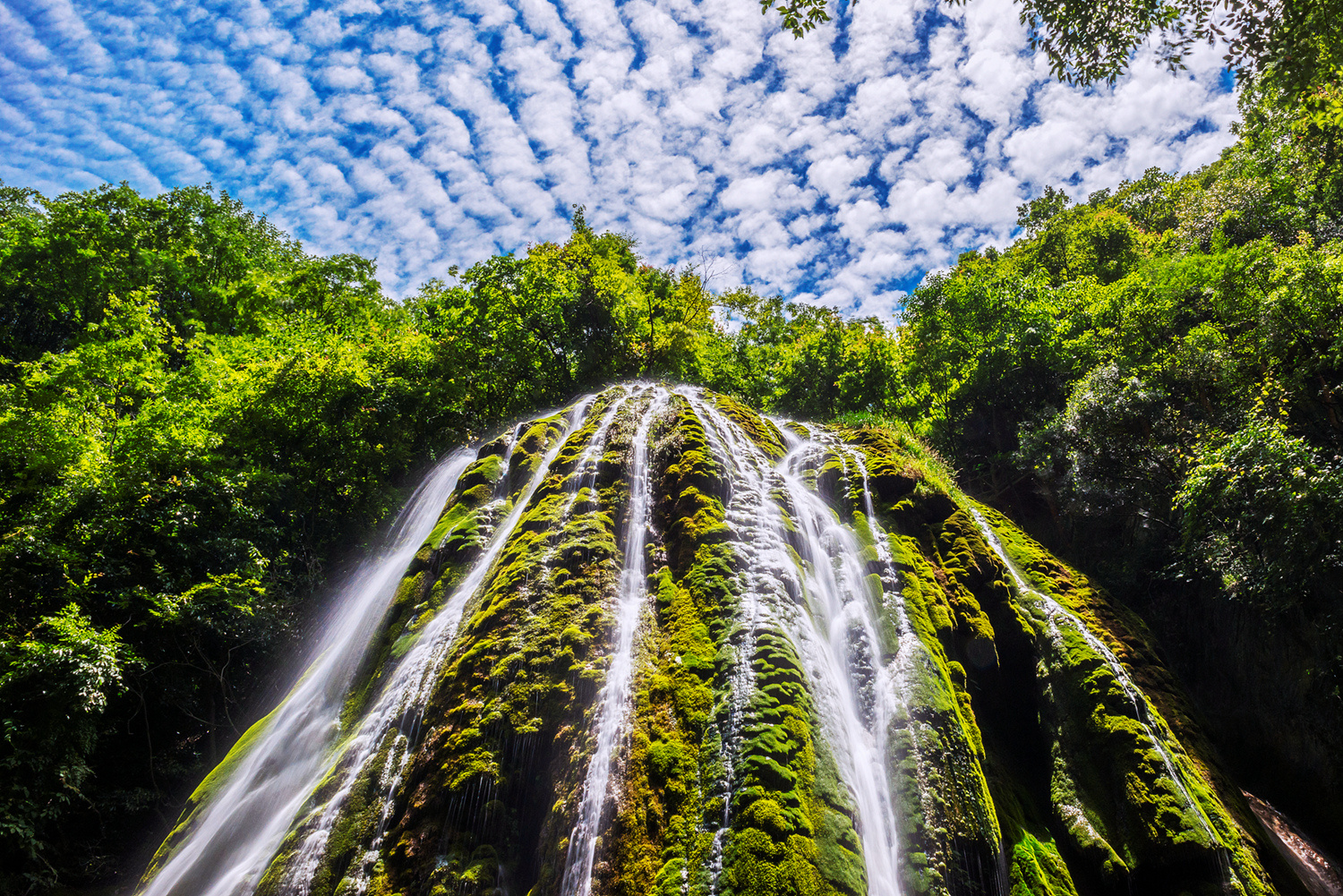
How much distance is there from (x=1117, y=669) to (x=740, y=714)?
21.6ft

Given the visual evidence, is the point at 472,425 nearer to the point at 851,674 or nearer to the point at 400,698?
the point at 400,698

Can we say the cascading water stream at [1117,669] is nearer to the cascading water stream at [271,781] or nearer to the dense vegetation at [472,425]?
the dense vegetation at [472,425]

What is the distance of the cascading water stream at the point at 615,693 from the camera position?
4246 mm

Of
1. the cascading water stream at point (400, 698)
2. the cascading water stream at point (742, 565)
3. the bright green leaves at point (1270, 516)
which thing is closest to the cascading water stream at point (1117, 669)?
the bright green leaves at point (1270, 516)

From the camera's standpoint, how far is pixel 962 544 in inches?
357

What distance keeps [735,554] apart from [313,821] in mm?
5312

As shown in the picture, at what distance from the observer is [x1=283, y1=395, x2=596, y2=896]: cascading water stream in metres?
4.70

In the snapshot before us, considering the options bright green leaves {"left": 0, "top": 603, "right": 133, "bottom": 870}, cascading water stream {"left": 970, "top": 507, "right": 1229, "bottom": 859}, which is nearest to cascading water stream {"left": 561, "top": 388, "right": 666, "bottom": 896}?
cascading water stream {"left": 970, "top": 507, "right": 1229, "bottom": 859}

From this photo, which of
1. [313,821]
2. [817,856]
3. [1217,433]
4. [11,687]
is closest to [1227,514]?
[1217,433]

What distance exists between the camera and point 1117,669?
24.7 feet

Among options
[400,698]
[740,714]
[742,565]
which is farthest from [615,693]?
[400,698]

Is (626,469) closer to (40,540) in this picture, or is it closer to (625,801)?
(625,801)

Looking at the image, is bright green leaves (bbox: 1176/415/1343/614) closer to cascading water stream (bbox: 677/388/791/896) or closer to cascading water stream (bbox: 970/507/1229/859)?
cascading water stream (bbox: 970/507/1229/859)

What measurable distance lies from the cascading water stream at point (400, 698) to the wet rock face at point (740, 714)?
0.04 meters
